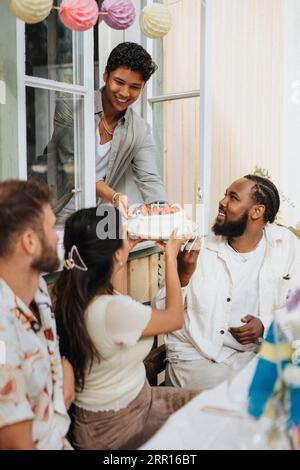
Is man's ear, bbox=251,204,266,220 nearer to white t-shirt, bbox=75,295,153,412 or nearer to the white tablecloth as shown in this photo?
white t-shirt, bbox=75,295,153,412

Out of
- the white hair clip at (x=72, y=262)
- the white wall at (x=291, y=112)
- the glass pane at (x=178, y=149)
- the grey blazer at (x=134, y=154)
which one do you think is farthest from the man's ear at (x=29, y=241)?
the white wall at (x=291, y=112)

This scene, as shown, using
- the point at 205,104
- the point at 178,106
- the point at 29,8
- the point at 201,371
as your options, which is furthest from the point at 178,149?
the point at 29,8

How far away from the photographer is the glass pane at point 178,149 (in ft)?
9.64

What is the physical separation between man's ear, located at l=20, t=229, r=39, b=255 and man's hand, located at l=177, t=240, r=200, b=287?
1.04m

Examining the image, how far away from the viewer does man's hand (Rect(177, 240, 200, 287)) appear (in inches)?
84.9

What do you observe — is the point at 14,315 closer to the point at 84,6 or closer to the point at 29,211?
the point at 29,211

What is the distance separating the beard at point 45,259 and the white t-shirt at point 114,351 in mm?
250

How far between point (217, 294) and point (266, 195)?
1.72 feet

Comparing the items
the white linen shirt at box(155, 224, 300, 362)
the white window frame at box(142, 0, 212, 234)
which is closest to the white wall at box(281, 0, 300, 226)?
the white window frame at box(142, 0, 212, 234)

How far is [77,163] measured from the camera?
86.0 inches

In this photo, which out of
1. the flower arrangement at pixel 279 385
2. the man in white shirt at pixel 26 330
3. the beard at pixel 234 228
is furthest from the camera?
the beard at pixel 234 228

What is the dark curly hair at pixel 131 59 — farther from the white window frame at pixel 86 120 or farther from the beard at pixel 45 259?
the beard at pixel 45 259

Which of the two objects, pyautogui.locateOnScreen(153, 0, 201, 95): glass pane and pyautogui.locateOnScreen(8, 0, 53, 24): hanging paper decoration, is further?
pyautogui.locateOnScreen(153, 0, 201, 95): glass pane

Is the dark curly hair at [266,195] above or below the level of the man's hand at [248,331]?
above
